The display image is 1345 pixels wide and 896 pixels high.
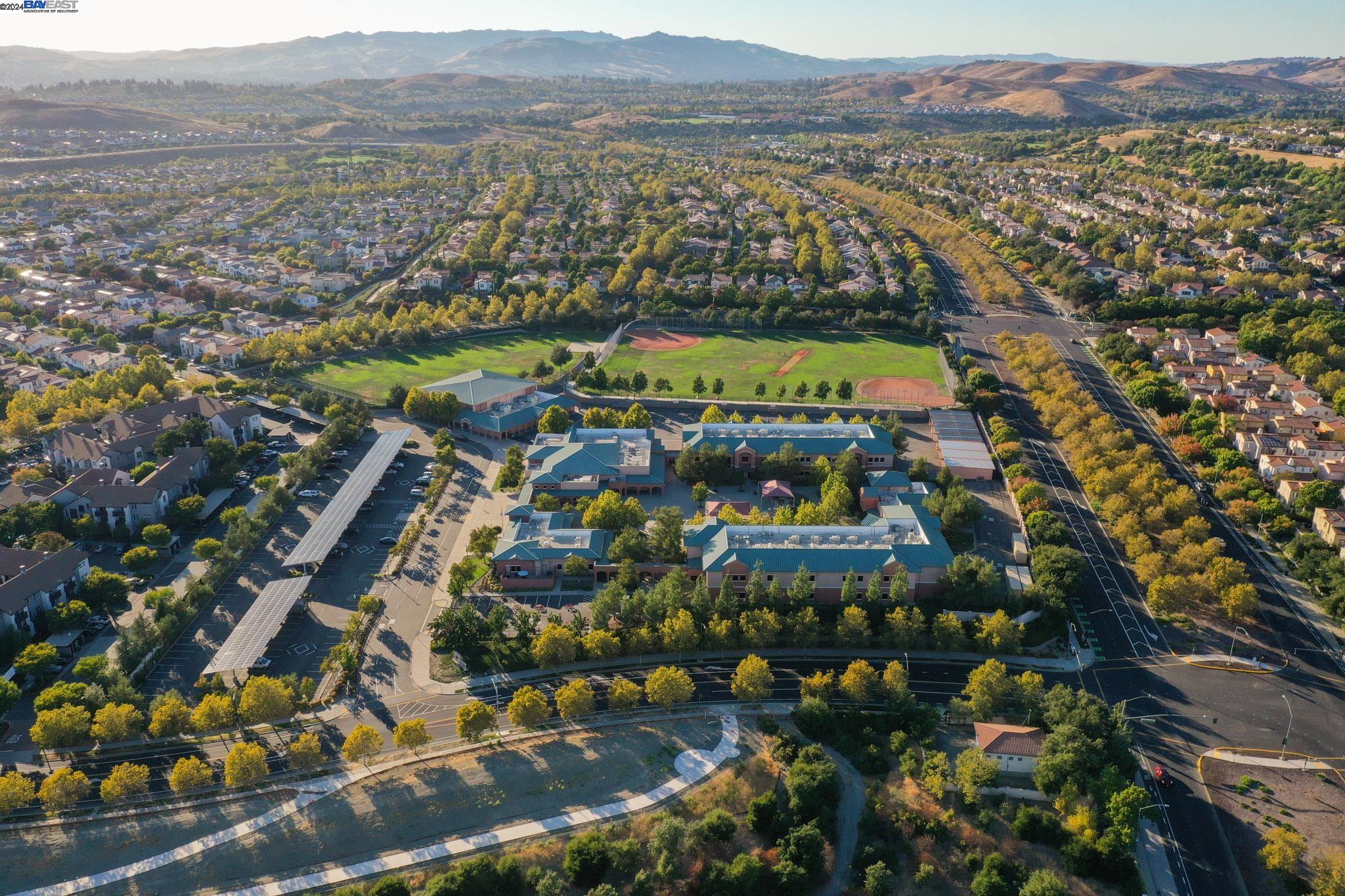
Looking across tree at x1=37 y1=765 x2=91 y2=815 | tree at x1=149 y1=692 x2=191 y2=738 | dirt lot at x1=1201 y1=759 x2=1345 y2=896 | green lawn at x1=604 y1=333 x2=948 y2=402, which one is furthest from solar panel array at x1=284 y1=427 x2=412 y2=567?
dirt lot at x1=1201 y1=759 x2=1345 y2=896

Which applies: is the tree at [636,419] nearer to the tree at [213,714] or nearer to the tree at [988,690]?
the tree at [988,690]

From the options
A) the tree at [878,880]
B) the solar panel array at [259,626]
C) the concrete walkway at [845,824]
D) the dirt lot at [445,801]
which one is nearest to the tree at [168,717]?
the solar panel array at [259,626]

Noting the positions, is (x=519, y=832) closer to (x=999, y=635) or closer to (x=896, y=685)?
(x=896, y=685)

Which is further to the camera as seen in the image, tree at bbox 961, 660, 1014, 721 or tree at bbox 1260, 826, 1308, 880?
tree at bbox 961, 660, 1014, 721

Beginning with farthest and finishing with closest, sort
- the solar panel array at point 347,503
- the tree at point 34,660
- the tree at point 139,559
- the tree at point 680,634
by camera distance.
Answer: the solar panel array at point 347,503 < the tree at point 139,559 < the tree at point 680,634 < the tree at point 34,660

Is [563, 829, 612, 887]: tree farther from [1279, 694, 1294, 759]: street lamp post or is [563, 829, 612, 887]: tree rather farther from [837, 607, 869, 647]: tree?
[1279, 694, 1294, 759]: street lamp post

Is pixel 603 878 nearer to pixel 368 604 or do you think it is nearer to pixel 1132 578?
pixel 368 604
